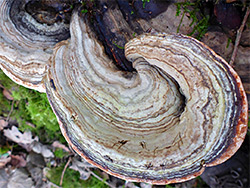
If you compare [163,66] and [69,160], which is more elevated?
[163,66]

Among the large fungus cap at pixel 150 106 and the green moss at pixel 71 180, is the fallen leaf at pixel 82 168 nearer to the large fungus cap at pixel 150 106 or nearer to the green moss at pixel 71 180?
the green moss at pixel 71 180

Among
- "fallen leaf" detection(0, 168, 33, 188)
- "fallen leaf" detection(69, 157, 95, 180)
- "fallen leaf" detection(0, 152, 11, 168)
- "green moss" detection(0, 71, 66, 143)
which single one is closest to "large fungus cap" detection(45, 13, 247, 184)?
"green moss" detection(0, 71, 66, 143)

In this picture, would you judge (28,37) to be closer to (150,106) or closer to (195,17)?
(150,106)

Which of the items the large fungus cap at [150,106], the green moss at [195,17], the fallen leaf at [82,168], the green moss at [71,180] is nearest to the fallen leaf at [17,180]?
the green moss at [71,180]

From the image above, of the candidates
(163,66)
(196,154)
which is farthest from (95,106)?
(196,154)

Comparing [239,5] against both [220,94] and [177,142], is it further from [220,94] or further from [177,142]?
[177,142]

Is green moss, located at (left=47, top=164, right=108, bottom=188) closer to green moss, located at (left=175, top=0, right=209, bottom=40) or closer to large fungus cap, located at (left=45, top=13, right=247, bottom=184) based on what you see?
large fungus cap, located at (left=45, top=13, right=247, bottom=184)
